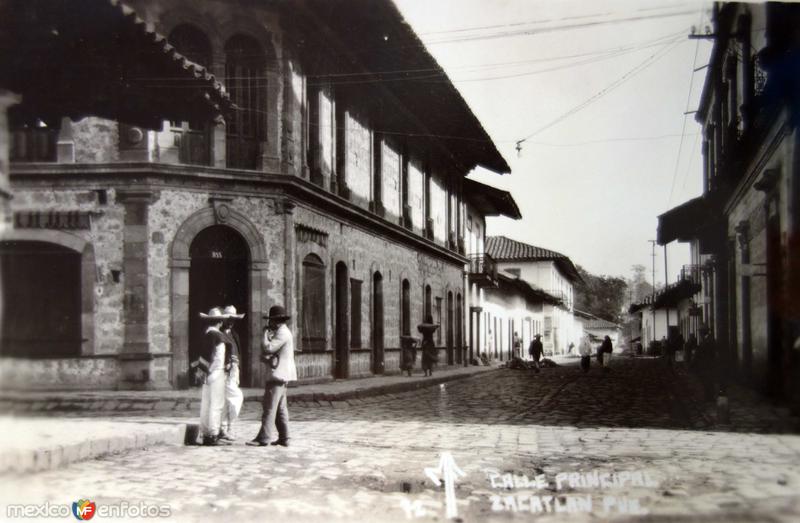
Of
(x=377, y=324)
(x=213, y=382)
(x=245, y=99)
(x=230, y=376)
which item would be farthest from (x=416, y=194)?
(x=213, y=382)

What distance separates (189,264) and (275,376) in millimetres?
4808

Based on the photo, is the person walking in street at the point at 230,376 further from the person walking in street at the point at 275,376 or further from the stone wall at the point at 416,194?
the stone wall at the point at 416,194

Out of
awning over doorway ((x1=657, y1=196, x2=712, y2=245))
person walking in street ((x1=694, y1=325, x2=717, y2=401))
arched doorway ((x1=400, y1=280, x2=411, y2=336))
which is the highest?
awning over doorway ((x1=657, y1=196, x2=712, y2=245))

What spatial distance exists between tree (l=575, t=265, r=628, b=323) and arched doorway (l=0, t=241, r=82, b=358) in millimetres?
4078

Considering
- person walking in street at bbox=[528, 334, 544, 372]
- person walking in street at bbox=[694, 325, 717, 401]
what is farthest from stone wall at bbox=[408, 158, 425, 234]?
person walking in street at bbox=[694, 325, 717, 401]

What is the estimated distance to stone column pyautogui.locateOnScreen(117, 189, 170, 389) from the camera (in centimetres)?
1288

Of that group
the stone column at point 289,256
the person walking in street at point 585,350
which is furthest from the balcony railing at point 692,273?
the person walking in street at point 585,350

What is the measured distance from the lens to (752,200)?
28.9ft

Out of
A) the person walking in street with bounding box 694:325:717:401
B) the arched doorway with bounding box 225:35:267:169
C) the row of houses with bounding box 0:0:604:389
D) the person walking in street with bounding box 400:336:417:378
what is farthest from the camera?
the person walking in street with bounding box 400:336:417:378

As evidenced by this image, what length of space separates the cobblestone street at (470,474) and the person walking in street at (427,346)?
31.3 ft

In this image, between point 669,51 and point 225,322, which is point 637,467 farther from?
point 225,322

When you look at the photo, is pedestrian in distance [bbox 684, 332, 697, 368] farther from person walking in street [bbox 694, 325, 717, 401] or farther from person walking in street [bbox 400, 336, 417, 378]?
person walking in street [bbox 400, 336, 417, 378]

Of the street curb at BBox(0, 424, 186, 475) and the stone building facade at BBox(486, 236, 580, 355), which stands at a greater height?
the stone building facade at BBox(486, 236, 580, 355)

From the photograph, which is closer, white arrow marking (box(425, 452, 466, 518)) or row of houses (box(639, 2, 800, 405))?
white arrow marking (box(425, 452, 466, 518))
